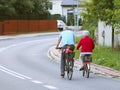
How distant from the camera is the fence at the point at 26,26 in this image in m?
55.1

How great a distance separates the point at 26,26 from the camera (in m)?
59.6

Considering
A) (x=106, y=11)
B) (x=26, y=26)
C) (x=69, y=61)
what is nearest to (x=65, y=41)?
(x=69, y=61)

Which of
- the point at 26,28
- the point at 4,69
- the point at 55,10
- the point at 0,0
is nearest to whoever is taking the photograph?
the point at 4,69

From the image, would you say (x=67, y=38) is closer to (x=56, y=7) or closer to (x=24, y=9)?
(x=24, y=9)

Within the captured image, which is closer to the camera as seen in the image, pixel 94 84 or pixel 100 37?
pixel 94 84

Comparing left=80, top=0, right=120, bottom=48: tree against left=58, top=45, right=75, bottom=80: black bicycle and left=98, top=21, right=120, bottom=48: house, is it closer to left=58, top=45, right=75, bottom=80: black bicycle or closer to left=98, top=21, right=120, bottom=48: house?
left=98, top=21, right=120, bottom=48: house

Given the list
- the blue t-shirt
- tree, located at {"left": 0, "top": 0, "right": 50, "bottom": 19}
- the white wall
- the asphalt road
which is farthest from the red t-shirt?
the white wall

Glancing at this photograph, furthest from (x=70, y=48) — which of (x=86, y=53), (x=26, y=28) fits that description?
(x=26, y=28)

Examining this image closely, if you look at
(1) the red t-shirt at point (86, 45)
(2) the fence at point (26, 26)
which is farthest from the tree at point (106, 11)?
(2) the fence at point (26, 26)

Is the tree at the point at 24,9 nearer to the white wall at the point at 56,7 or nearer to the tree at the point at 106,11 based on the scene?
the white wall at the point at 56,7

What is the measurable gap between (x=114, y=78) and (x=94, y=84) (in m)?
1.96

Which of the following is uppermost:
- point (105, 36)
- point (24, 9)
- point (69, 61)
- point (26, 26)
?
point (24, 9)

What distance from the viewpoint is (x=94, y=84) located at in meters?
14.7

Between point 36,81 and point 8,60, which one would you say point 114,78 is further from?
point 8,60
